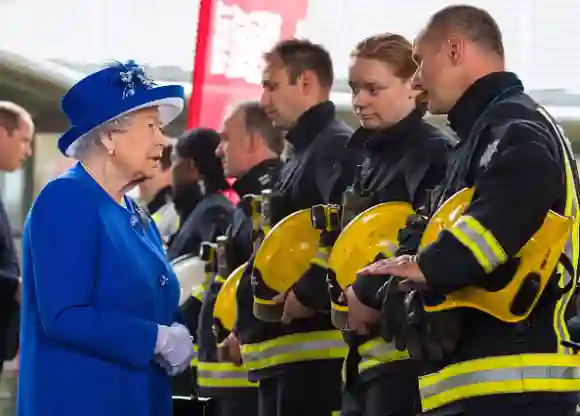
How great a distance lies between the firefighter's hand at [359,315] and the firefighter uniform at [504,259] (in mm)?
418

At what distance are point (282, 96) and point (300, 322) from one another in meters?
0.81

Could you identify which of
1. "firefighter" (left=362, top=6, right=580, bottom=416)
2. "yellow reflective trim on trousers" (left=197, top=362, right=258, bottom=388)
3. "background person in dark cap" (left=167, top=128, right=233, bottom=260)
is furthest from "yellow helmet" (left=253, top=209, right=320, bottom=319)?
"background person in dark cap" (left=167, top=128, right=233, bottom=260)

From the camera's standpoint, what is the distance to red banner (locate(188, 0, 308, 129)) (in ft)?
22.1

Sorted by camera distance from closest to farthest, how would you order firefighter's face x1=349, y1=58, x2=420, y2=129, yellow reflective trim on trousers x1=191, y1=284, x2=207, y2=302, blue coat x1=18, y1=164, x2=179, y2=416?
blue coat x1=18, y1=164, x2=179, y2=416, firefighter's face x1=349, y1=58, x2=420, y2=129, yellow reflective trim on trousers x1=191, y1=284, x2=207, y2=302

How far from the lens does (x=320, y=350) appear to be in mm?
4352

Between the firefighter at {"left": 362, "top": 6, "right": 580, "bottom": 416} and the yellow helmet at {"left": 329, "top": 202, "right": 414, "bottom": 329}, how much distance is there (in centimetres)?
46

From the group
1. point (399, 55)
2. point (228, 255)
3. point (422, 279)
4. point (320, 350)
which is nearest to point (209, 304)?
point (228, 255)

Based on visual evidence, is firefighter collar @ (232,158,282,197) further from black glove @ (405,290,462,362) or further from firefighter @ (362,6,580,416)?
black glove @ (405,290,462,362)

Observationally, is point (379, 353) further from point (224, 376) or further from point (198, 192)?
point (198, 192)

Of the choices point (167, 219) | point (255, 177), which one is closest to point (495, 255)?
point (255, 177)

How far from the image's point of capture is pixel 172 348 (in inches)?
130

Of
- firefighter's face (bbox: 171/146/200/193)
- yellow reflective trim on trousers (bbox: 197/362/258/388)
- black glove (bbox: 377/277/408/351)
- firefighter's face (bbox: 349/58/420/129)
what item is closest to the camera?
black glove (bbox: 377/277/408/351)

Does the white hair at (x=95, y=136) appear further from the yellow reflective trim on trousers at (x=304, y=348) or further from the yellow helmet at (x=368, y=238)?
the yellow reflective trim on trousers at (x=304, y=348)

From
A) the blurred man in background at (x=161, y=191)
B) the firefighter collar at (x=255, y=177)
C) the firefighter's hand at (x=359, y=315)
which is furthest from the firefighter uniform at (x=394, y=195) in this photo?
the blurred man in background at (x=161, y=191)
